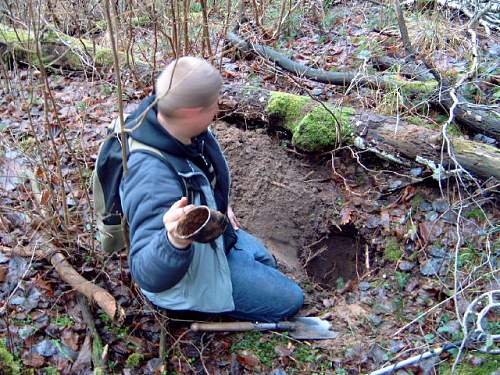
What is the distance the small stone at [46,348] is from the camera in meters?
3.00

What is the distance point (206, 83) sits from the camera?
2.49m

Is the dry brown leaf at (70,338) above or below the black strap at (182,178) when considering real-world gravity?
below

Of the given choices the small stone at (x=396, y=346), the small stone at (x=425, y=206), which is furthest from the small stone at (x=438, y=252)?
the small stone at (x=396, y=346)

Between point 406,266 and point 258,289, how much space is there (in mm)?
1129

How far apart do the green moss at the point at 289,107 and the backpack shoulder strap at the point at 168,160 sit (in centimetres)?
210

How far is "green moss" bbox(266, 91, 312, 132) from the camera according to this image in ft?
14.9

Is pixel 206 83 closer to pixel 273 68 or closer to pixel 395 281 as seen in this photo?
pixel 395 281

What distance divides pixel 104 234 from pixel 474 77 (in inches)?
150

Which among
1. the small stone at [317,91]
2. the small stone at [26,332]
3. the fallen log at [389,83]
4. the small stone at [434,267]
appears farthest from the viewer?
the small stone at [317,91]

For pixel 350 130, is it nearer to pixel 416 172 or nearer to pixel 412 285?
pixel 416 172

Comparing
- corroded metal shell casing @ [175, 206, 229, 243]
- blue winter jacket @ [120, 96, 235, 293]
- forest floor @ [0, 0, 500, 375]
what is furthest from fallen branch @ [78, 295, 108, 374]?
corroded metal shell casing @ [175, 206, 229, 243]

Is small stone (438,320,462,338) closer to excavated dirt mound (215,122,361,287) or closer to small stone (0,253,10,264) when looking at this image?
excavated dirt mound (215,122,361,287)

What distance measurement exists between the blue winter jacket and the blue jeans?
797mm

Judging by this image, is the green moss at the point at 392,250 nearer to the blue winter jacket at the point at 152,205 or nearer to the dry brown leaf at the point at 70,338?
the blue winter jacket at the point at 152,205
